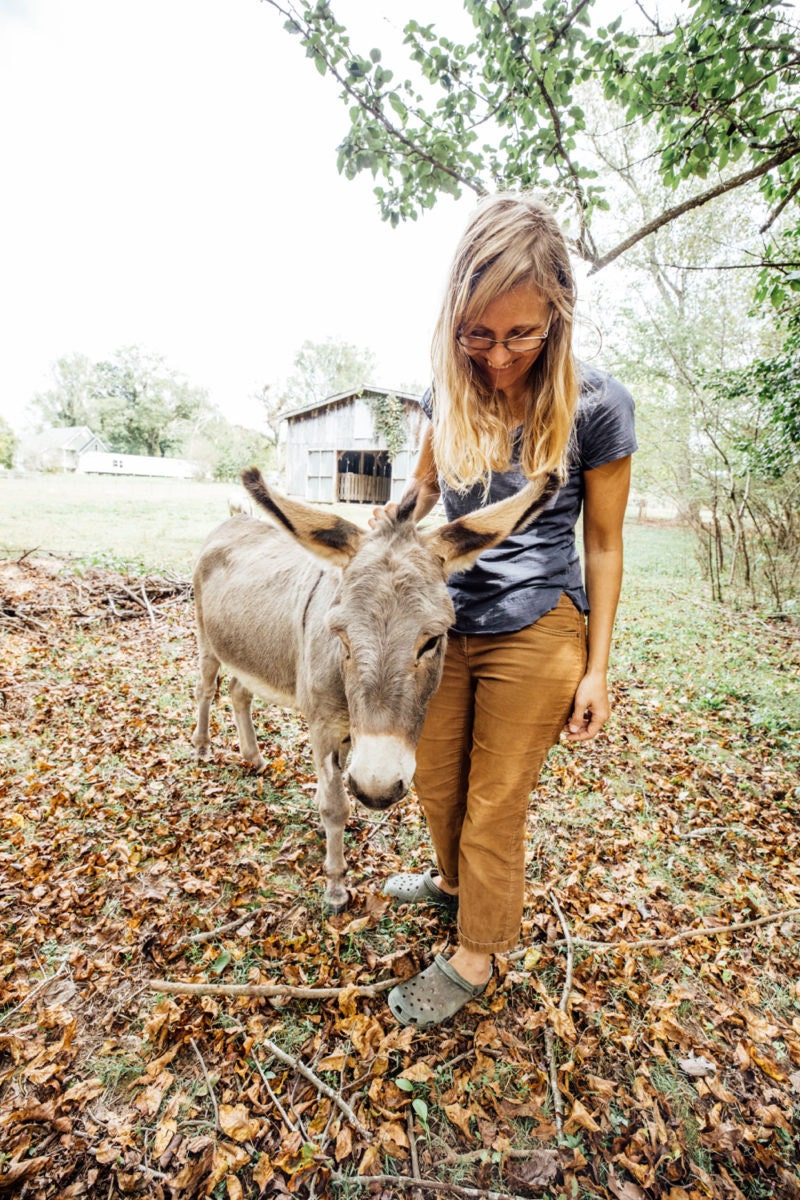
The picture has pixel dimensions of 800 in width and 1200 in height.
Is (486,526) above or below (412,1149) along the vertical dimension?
above

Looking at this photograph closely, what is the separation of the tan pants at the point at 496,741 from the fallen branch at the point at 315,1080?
2.55 feet

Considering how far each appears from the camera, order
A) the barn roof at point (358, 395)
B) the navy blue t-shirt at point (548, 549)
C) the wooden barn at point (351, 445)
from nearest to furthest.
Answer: the navy blue t-shirt at point (548, 549), the barn roof at point (358, 395), the wooden barn at point (351, 445)

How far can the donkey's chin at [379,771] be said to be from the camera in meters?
1.74

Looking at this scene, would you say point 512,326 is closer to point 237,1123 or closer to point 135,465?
point 237,1123

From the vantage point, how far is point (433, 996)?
240cm

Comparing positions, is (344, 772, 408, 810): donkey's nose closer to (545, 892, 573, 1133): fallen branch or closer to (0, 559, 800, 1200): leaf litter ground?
(0, 559, 800, 1200): leaf litter ground

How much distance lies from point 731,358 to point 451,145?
12.0m

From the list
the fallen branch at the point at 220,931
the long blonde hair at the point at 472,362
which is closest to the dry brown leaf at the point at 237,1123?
the fallen branch at the point at 220,931

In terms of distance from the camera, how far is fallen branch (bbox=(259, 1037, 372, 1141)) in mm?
2016

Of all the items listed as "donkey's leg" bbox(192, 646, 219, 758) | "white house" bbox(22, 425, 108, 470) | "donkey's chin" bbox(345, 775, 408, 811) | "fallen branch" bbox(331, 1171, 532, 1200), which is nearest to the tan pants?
"donkey's chin" bbox(345, 775, 408, 811)

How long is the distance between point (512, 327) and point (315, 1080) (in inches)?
128

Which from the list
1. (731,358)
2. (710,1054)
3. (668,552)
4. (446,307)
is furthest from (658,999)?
(668,552)

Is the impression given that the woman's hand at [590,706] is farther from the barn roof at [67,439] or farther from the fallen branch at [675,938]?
the barn roof at [67,439]

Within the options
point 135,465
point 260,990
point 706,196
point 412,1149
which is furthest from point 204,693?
point 135,465
